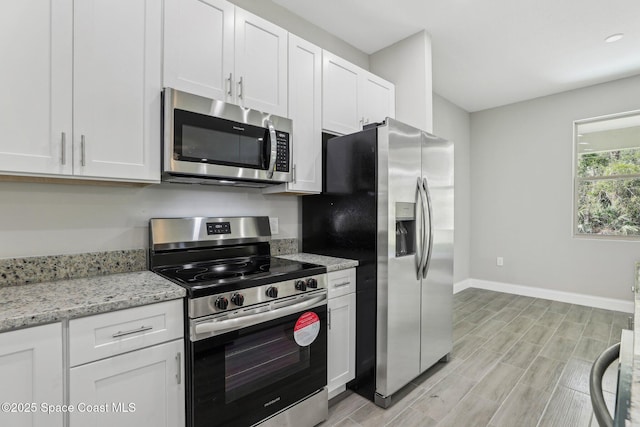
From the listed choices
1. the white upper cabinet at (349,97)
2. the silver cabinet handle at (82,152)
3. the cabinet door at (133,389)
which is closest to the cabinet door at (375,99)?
the white upper cabinet at (349,97)

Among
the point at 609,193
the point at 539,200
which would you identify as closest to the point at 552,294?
the point at 539,200

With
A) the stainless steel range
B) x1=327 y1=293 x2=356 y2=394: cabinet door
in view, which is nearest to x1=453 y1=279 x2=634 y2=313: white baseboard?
x1=327 y1=293 x2=356 y2=394: cabinet door

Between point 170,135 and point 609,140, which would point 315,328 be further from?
point 609,140

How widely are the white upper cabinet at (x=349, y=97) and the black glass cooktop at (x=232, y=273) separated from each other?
1126 millimetres

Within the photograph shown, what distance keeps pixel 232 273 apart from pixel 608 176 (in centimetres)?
498

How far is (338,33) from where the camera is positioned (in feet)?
9.93

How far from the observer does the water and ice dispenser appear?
2.21 meters

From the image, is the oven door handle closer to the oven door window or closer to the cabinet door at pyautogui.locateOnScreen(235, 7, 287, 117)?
the oven door window

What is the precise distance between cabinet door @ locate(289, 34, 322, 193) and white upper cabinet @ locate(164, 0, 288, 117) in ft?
0.30

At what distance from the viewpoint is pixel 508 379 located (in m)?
2.38

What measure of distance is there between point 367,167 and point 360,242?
0.52 m

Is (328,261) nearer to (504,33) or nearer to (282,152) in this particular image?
(282,152)

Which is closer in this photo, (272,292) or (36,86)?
(36,86)

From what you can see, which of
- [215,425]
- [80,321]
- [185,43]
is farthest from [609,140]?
[80,321]
